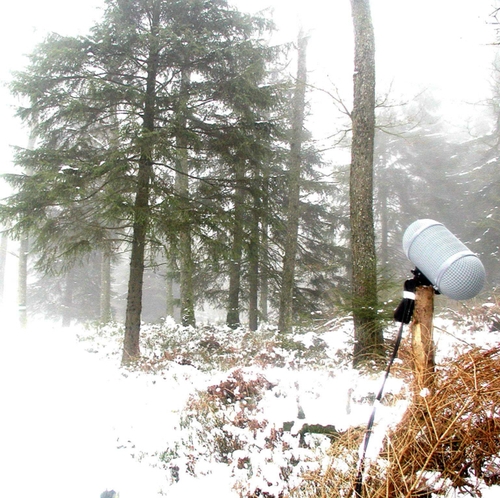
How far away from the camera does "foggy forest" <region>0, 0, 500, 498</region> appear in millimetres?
2285

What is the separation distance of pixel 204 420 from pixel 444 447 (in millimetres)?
2835

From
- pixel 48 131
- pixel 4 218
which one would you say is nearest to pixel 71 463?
pixel 4 218

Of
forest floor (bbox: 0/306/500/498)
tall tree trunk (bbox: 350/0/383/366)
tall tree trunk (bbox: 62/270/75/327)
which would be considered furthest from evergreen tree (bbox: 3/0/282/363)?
tall tree trunk (bbox: 62/270/75/327)

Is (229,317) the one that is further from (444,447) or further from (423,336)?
(444,447)

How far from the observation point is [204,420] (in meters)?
4.12

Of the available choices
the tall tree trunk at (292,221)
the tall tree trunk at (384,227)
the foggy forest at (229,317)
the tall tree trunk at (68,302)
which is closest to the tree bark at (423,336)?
the foggy forest at (229,317)

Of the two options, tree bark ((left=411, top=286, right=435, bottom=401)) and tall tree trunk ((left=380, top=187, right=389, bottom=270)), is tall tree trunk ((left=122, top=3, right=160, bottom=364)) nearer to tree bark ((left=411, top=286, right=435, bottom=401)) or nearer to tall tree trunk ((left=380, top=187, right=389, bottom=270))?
tree bark ((left=411, top=286, right=435, bottom=401))

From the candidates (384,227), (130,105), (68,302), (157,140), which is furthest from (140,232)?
(68,302)

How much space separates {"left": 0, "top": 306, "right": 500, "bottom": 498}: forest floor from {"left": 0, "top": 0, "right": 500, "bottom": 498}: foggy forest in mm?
27

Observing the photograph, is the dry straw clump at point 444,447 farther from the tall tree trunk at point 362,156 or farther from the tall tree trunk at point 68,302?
Answer: the tall tree trunk at point 68,302

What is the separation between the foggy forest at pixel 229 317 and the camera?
2.29 metres

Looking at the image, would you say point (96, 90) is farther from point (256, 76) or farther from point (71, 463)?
point (71, 463)

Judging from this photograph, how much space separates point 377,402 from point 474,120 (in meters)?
32.3

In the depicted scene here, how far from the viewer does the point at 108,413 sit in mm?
4949
